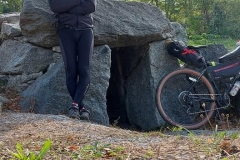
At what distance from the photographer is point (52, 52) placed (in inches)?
276

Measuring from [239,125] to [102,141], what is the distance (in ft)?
11.0

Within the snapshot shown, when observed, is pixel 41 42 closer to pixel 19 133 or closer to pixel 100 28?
pixel 100 28

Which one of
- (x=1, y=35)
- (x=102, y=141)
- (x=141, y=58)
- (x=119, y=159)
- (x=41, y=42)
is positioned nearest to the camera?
(x=119, y=159)

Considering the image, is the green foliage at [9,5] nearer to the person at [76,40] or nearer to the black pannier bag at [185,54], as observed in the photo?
the black pannier bag at [185,54]

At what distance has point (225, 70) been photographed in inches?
266

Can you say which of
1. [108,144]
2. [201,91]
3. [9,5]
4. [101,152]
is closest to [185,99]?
[201,91]

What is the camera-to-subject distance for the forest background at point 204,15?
15.9 m

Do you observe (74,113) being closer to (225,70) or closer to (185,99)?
(185,99)

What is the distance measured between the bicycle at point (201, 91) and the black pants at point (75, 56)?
1.15 metres

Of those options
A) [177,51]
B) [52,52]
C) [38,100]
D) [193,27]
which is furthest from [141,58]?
[193,27]

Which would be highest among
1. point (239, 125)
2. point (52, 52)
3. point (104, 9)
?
point (104, 9)

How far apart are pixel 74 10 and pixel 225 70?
2193 millimetres

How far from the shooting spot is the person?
5.88 meters

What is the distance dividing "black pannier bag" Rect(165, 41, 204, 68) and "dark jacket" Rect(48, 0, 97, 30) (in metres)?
1.61
